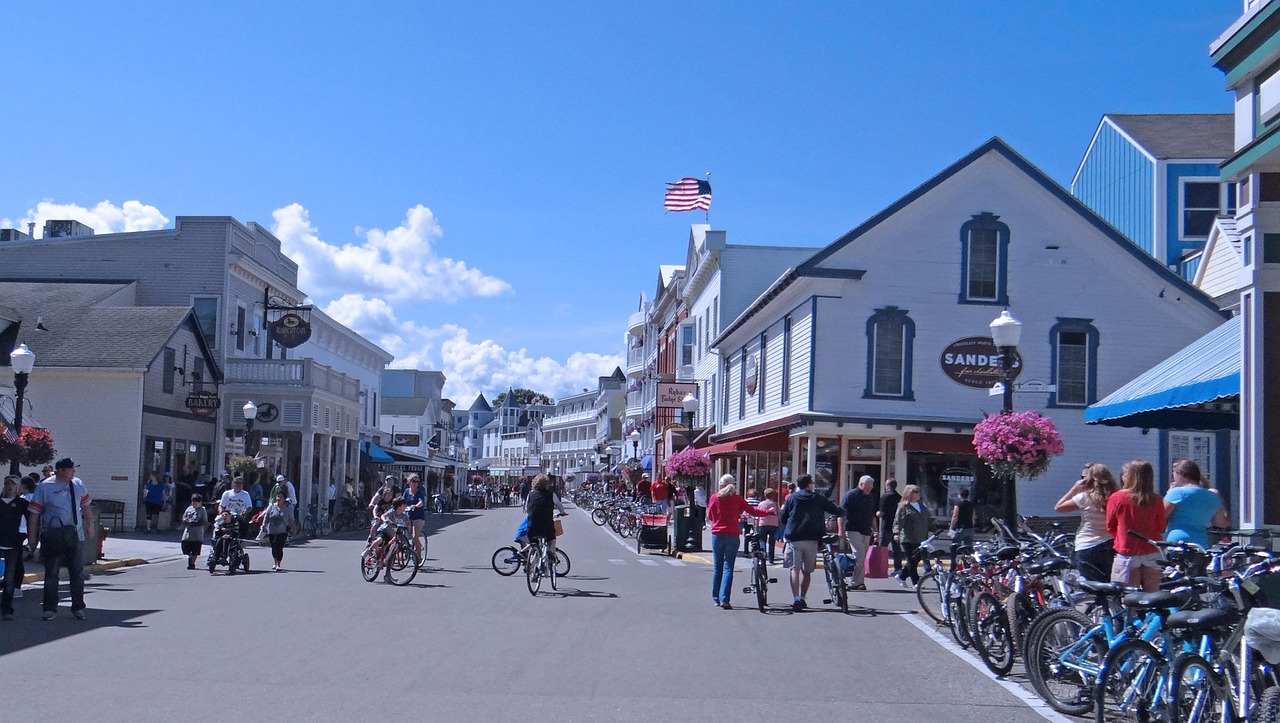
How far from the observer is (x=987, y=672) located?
10898 millimetres

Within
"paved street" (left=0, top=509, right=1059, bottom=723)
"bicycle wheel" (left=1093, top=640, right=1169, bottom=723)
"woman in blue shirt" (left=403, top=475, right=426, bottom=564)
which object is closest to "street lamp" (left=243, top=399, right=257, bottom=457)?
"woman in blue shirt" (left=403, top=475, right=426, bottom=564)

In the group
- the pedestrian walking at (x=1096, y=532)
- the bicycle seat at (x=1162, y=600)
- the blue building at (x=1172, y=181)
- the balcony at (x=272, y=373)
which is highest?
the blue building at (x=1172, y=181)

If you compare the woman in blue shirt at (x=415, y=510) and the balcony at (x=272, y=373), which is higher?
the balcony at (x=272, y=373)

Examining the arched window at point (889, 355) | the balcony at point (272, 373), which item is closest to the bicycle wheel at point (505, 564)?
the arched window at point (889, 355)

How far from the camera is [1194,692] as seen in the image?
7219mm

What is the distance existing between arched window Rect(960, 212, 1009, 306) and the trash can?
7.96 meters

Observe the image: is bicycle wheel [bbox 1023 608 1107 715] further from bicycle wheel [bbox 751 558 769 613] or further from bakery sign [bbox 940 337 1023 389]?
bakery sign [bbox 940 337 1023 389]

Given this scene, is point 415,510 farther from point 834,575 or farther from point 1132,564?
point 1132,564

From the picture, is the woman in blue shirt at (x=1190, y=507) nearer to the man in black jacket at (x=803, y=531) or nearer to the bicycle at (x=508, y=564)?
the man in black jacket at (x=803, y=531)

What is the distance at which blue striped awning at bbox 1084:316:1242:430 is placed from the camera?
499 inches

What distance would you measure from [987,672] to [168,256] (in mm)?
34142

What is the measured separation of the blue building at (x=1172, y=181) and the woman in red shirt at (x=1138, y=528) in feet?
79.5

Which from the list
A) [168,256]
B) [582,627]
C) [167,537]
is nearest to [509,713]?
[582,627]

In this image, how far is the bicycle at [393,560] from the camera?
1831 cm
